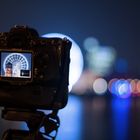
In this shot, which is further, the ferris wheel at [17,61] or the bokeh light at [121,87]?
the bokeh light at [121,87]

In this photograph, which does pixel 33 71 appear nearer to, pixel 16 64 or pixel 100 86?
pixel 16 64

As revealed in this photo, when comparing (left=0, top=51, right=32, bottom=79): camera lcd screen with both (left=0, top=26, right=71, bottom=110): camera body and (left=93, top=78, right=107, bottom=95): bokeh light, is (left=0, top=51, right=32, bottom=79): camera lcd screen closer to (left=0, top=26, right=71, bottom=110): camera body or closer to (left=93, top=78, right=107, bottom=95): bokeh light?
(left=0, top=26, right=71, bottom=110): camera body

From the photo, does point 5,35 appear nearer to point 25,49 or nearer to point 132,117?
point 25,49

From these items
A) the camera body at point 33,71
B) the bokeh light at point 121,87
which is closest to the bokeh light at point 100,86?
the bokeh light at point 121,87

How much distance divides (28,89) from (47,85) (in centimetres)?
6

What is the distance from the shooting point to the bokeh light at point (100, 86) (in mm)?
6926

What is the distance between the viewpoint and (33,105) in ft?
4.20

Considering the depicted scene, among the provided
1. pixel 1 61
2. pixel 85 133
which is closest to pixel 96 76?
pixel 85 133

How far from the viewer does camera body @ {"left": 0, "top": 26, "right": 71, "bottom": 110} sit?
1270 millimetres

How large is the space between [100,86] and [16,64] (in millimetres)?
5819

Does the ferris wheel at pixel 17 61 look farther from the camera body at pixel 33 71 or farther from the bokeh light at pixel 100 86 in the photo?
the bokeh light at pixel 100 86

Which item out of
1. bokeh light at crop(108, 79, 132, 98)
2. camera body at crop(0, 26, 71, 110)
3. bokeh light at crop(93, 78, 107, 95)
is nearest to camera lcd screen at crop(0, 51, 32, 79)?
camera body at crop(0, 26, 71, 110)

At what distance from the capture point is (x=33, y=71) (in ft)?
4.17

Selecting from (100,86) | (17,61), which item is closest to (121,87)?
(100,86)
